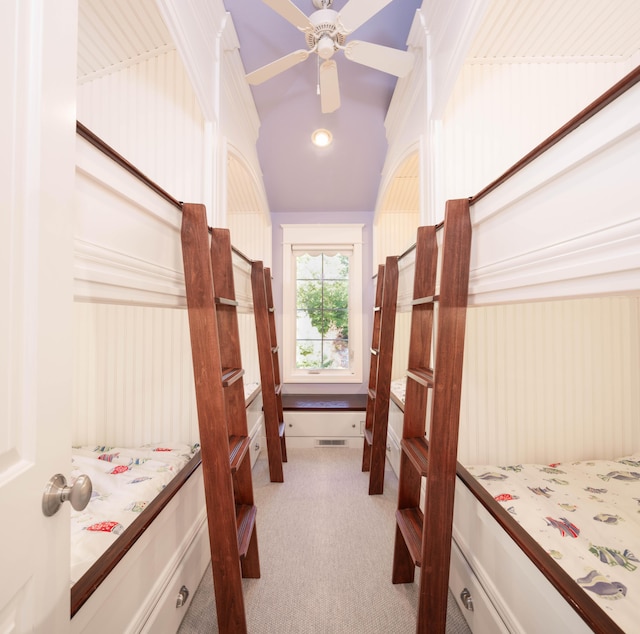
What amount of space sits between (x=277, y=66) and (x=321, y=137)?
1.18 meters

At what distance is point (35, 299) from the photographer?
1.96 feet

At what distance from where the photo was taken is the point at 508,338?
184 centimetres

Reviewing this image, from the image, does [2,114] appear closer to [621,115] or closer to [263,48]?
[621,115]

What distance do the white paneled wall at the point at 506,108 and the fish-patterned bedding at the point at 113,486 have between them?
2.14 m

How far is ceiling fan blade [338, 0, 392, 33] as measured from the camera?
180 centimetres

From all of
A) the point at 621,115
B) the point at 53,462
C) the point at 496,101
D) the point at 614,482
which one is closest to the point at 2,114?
the point at 53,462

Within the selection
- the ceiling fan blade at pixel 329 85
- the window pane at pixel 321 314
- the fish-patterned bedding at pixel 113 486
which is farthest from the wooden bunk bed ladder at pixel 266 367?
the window pane at pixel 321 314

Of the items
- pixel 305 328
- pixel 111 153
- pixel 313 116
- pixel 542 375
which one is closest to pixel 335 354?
pixel 305 328

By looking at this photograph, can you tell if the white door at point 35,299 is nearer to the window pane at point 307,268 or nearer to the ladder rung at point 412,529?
the ladder rung at point 412,529

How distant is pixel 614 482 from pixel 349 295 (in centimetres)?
314

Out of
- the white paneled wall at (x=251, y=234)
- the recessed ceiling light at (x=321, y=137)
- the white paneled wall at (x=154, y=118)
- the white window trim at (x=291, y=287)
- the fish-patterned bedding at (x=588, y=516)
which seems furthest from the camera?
the white window trim at (x=291, y=287)

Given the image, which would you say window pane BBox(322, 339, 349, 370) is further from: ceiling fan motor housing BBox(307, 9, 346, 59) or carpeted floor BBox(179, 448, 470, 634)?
ceiling fan motor housing BBox(307, 9, 346, 59)

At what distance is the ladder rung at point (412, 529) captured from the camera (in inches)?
51.9

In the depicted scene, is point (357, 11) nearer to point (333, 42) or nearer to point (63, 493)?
point (333, 42)
